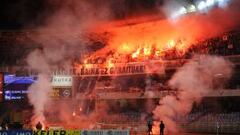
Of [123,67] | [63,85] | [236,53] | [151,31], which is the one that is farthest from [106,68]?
[236,53]

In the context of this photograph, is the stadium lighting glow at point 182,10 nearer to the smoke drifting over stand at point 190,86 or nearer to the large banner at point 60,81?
the smoke drifting over stand at point 190,86

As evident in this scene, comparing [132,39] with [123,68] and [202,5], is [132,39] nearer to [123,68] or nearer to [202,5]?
[123,68]

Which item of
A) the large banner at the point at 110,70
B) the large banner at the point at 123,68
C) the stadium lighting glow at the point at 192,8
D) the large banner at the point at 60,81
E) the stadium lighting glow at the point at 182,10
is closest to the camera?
the large banner at the point at 60,81

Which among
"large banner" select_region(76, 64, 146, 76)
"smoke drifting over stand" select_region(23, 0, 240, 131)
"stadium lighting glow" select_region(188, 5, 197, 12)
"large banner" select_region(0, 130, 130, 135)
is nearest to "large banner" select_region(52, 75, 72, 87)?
"smoke drifting over stand" select_region(23, 0, 240, 131)

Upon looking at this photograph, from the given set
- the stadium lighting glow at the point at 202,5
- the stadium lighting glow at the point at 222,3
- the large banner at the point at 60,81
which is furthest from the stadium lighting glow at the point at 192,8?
the large banner at the point at 60,81

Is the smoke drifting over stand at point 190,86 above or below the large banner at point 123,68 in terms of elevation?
below

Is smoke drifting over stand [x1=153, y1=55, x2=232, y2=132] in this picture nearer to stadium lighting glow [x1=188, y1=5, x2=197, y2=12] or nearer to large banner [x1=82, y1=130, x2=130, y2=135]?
stadium lighting glow [x1=188, y1=5, x2=197, y2=12]

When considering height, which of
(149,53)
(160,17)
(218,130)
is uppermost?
(160,17)

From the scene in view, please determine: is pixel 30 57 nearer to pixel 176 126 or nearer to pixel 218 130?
pixel 176 126

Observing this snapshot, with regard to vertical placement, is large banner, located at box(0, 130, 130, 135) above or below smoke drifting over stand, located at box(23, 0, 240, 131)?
below

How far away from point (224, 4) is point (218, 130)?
10.1 metres

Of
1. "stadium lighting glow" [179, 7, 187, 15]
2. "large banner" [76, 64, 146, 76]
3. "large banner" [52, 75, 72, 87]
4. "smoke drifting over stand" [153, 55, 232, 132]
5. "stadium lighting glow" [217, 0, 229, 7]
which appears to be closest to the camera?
"large banner" [52, 75, 72, 87]

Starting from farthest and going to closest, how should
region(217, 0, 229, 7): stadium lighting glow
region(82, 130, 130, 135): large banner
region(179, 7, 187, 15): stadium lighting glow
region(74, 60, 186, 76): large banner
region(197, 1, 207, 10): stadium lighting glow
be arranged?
region(74, 60, 186, 76): large banner
region(179, 7, 187, 15): stadium lighting glow
region(197, 1, 207, 10): stadium lighting glow
region(217, 0, 229, 7): stadium lighting glow
region(82, 130, 130, 135): large banner

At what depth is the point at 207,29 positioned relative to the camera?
41156mm
